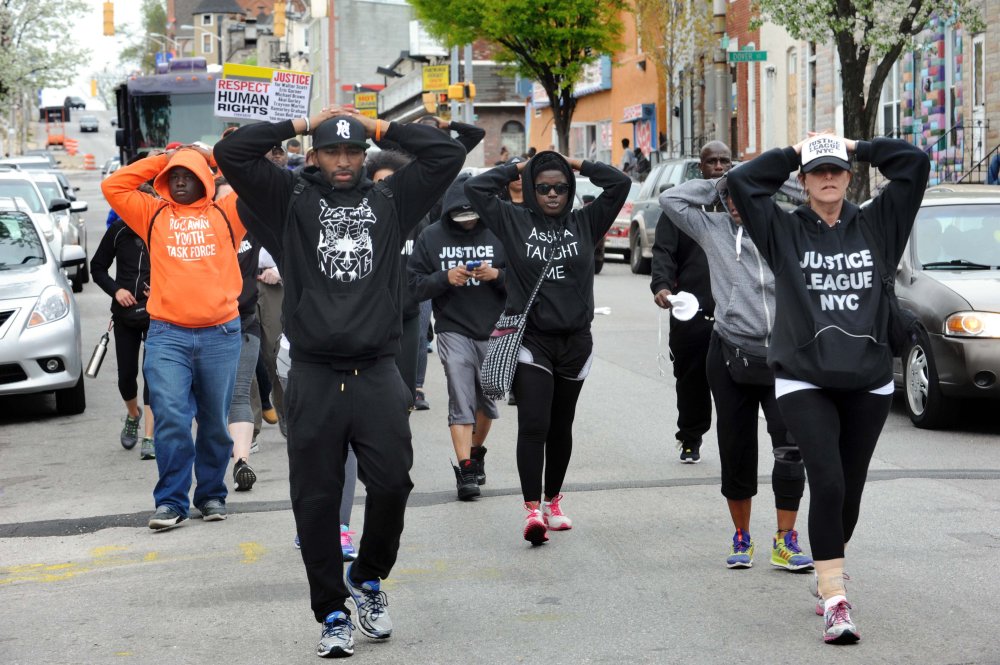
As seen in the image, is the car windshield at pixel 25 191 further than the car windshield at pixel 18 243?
Yes

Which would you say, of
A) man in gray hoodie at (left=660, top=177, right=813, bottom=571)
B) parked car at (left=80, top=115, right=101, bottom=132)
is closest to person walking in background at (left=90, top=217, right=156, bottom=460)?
man in gray hoodie at (left=660, top=177, right=813, bottom=571)

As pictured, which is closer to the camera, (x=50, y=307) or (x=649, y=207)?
(x=50, y=307)

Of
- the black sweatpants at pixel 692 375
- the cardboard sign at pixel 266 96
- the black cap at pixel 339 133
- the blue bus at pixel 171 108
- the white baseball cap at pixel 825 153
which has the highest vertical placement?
the blue bus at pixel 171 108

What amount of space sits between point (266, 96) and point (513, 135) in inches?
2074

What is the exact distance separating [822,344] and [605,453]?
4500 mm

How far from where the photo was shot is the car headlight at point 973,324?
1034 centimetres

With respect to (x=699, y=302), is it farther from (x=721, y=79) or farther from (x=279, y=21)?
(x=279, y=21)

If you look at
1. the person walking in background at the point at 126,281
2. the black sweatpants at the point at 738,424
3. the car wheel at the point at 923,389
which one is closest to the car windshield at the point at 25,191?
the person walking in background at the point at 126,281

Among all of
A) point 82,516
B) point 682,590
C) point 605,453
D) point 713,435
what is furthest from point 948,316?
point 82,516

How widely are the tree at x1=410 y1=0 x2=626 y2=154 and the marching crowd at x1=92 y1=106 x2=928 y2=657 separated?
107 ft

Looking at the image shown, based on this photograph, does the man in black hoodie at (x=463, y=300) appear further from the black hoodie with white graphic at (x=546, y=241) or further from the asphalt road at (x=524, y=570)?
the black hoodie with white graphic at (x=546, y=241)

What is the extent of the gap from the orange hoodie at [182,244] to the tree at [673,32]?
2773 centimetres

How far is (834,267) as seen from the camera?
18.7 ft

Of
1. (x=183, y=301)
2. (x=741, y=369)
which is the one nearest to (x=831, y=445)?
(x=741, y=369)
